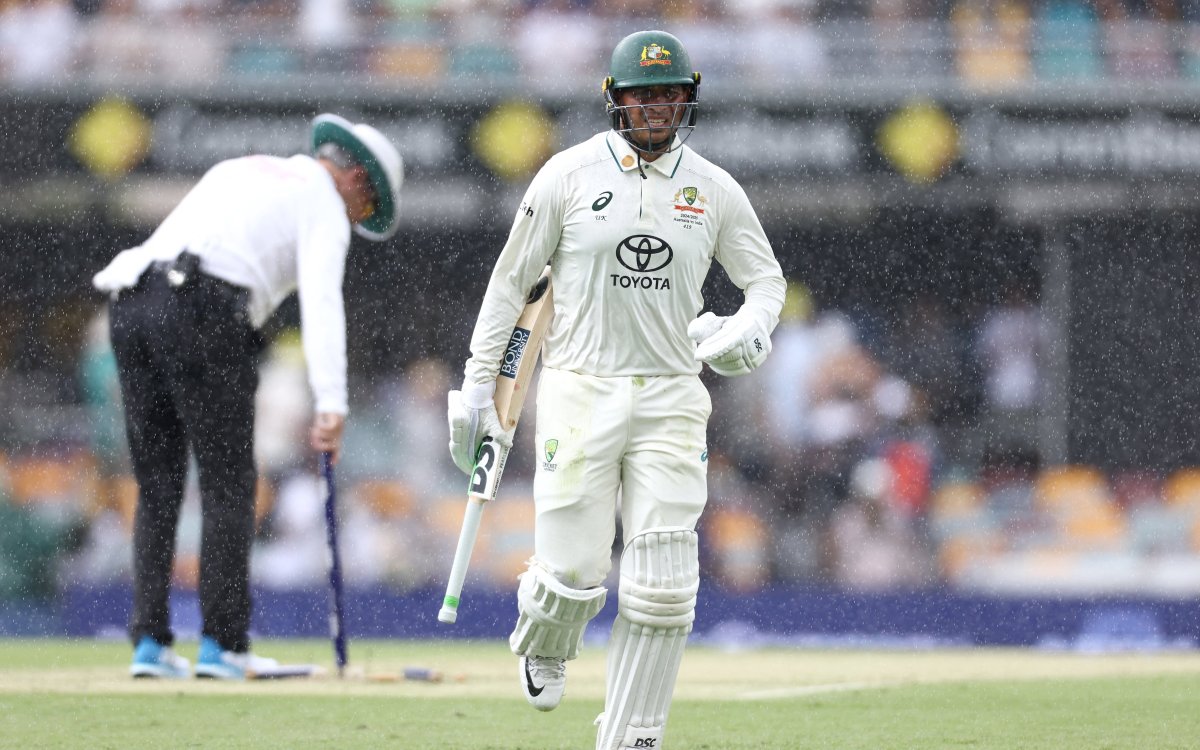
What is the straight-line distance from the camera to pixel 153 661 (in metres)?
7.86

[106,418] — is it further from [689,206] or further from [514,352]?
[689,206]

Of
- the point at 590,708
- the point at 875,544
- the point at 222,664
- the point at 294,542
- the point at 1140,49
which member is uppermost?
the point at 1140,49

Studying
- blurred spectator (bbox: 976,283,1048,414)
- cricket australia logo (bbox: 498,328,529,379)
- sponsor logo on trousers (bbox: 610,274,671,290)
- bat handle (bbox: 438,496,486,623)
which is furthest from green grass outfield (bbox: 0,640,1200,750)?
blurred spectator (bbox: 976,283,1048,414)

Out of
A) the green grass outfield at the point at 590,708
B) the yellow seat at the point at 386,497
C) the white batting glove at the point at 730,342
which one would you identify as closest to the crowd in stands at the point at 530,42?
the yellow seat at the point at 386,497

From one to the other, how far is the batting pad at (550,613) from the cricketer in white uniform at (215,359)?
6.93 ft

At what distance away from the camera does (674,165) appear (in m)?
5.92

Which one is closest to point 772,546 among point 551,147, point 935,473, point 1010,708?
point 935,473

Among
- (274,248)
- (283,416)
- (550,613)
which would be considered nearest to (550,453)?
(550,613)

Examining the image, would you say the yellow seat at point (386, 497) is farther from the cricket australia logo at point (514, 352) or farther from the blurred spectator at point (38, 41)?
the cricket australia logo at point (514, 352)

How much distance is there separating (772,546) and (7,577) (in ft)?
16.9

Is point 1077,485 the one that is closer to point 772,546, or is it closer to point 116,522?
point 772,546

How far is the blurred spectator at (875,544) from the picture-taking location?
12.7 metres

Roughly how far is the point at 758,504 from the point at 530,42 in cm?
418

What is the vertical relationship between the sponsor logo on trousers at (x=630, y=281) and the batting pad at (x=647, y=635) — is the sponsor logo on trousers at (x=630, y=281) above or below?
above
